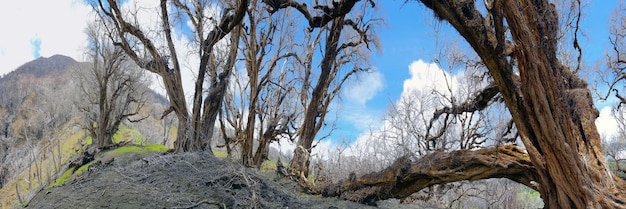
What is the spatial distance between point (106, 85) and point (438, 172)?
16472 millimetres

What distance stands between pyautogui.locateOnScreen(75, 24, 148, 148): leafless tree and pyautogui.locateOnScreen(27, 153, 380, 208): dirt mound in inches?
492

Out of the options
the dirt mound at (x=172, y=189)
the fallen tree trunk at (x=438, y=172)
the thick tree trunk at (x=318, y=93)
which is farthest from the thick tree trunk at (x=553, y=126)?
the thick tree trunk at (x=318, y=93)

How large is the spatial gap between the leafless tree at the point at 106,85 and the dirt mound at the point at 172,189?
12501mm

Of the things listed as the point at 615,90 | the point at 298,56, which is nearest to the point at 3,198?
the point at 298,56

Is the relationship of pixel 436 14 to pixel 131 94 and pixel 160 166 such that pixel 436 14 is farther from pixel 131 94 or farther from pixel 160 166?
pixel 131 94


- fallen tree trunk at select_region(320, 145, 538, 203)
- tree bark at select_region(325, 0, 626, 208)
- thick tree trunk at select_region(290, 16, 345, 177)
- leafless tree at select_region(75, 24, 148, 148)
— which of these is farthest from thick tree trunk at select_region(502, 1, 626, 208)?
leafless tree at select_region(75, 24, 148, 148)

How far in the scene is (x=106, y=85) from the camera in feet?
57.3

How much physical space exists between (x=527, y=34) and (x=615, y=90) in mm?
8948

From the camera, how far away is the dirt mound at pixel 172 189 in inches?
188

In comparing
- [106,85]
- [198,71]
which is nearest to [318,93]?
Answer: [198,71]

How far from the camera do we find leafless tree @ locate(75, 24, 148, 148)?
1728 centimetres

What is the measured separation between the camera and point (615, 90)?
10594 mm

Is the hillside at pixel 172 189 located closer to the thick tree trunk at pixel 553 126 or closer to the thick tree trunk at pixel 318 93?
the thick tree trunk at pixel 553 126

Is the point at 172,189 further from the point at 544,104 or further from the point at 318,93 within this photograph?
the point at 318,93
